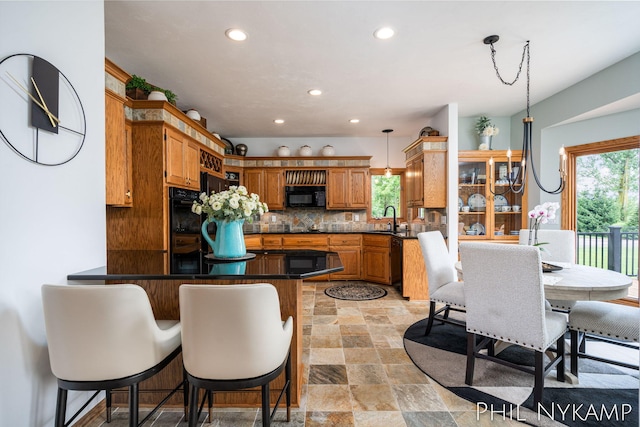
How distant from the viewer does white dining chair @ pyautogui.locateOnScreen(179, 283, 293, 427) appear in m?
1.24

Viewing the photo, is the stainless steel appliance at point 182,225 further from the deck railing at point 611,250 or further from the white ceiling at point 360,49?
the deck railing at point 611,250

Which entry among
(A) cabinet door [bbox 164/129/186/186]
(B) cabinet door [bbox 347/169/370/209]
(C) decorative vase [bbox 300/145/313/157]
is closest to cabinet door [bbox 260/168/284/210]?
(C) decorative vase [bbox 300/145/313/157]

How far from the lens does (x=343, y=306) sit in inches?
152

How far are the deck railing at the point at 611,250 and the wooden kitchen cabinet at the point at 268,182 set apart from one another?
14.8 ft

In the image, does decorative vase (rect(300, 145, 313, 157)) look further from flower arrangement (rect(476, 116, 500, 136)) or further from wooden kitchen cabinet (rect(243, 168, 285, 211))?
flower arrangement (rect(476, 116, 500, 136))

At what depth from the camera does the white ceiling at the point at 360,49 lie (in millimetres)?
2064

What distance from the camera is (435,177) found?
407 centimetres

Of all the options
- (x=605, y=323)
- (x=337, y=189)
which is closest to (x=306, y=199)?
(x=337, y=189)

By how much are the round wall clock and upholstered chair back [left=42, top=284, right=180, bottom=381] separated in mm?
695

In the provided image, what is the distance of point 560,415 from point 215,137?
464cm

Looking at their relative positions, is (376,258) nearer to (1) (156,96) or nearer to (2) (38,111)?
(1) (156,96)

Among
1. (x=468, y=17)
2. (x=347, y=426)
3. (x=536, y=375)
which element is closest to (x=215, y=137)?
(x=468, y=17)

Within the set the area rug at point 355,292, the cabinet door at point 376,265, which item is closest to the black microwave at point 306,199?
the cabinet door at point 376,265

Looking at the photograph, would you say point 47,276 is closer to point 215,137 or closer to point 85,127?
point 85,127
